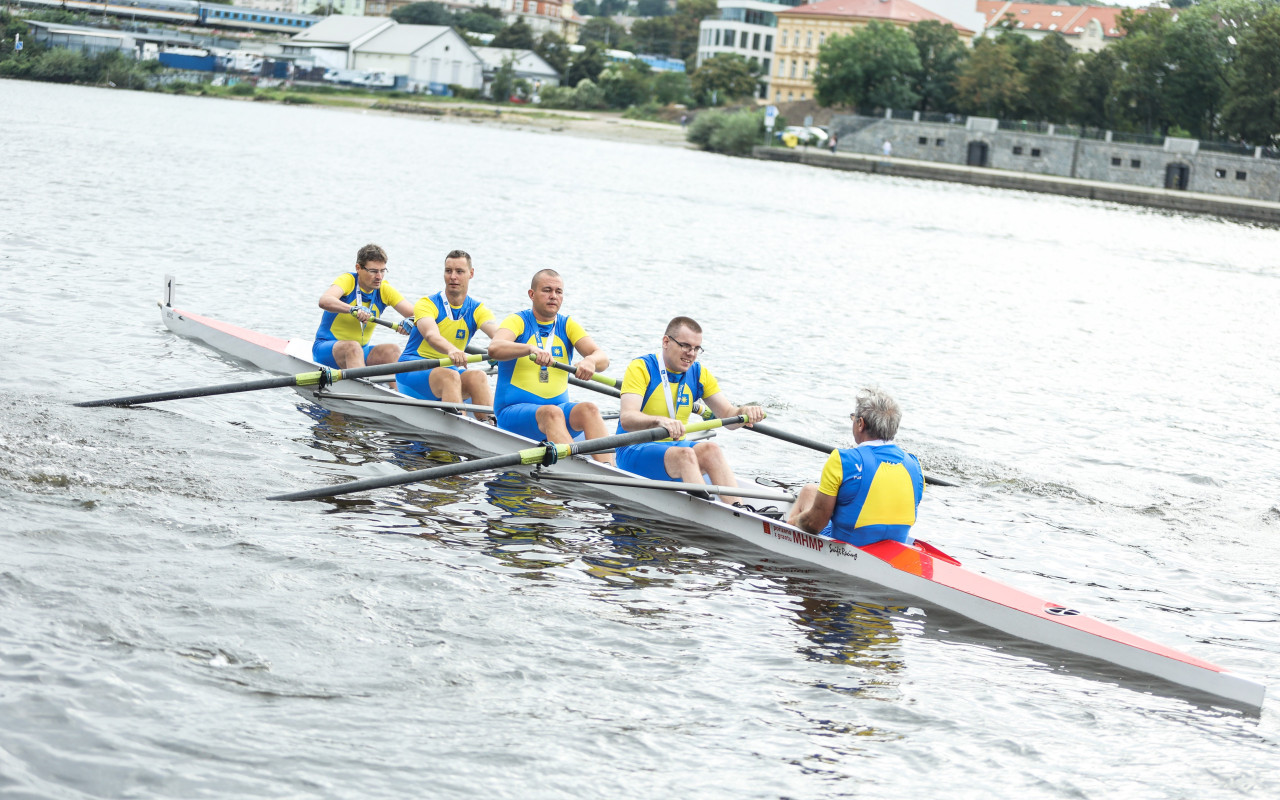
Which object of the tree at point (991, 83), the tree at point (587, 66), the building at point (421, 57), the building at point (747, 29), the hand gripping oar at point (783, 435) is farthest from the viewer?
the building at point (747, 29)

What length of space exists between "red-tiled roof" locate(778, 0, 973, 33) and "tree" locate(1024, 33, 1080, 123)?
92.8 feet

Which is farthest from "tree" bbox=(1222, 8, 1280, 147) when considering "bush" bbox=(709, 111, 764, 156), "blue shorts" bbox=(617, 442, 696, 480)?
"blue shorts" bbox=(617, 442, 696, 480)

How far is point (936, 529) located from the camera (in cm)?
1106

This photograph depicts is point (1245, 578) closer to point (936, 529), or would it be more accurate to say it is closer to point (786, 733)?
point (936, 529)

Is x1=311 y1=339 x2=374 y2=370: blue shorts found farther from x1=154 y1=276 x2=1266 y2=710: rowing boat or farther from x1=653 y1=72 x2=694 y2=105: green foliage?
x1=653 y1=72 x2=694 y2=105: green foliage

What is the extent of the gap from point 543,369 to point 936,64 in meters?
88.4

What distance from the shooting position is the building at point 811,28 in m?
117

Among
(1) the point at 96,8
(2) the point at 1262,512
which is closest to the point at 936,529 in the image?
(2) the point at 1262,512

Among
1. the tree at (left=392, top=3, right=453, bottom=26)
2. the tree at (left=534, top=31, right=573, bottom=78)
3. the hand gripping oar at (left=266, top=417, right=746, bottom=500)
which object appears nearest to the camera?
the hand gripping oar at (left=266, top=417, right=746, bottom=500)

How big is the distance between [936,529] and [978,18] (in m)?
129

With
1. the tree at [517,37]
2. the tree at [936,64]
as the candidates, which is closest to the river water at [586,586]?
the tree at [936,64]

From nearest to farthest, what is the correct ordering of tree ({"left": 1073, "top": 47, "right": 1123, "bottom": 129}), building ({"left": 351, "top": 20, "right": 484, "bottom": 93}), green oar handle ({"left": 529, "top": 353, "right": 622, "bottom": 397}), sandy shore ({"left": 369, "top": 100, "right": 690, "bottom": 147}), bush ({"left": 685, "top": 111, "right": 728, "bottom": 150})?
1. green oar handle ({"left": 529, "top": 353, "right": 622, "bottom": 397})
2. tree ({"left": 1073, "top": 47, "right": 1123, "bottom": 129})
3. bush ({"left": 685, "top": 111, "right": 728, "bottom": 150})
4. sandy shore ({"left": 369, "top": 100, "right": 690, "bottom": 147})
5. building ({"left": 351, "top": 20, "right": 484, "bottom": 93})

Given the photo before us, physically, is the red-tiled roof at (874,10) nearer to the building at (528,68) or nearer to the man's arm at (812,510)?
the building at (528,68)

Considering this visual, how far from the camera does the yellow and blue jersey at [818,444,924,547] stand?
848cm
